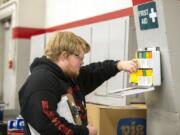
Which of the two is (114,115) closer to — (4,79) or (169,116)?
(169,116)

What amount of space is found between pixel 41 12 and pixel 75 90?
360 centimetres

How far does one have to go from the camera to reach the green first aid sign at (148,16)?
6.31ft

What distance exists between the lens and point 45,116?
172 cm

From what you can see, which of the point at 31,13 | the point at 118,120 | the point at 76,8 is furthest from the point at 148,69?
the point at 31,13

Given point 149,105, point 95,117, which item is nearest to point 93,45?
point 95,117

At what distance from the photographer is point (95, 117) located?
2.38m

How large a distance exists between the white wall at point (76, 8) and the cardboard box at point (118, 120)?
1190mm

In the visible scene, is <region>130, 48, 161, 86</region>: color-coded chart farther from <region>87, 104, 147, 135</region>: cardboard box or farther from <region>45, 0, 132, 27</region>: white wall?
<region>45, 0, 132, 27</region>: white wall

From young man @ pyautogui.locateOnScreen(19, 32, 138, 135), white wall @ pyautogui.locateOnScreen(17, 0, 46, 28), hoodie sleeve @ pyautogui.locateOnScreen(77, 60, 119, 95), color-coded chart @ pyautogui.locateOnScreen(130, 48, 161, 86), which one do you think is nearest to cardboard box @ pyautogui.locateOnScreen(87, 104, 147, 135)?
hoodie sleeve @ pyautogui.locateOnScreen(77, 60, 119, 95)

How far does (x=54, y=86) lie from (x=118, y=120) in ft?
2.42

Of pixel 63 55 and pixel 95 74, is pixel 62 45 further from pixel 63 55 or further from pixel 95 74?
pixel 95 74

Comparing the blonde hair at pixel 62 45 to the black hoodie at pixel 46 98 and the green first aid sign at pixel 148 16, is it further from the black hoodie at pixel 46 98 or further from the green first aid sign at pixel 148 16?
the green first aid sign at pixel 148 16

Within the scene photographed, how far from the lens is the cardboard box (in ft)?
7.67

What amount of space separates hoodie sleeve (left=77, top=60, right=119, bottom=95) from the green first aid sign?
35 cm
